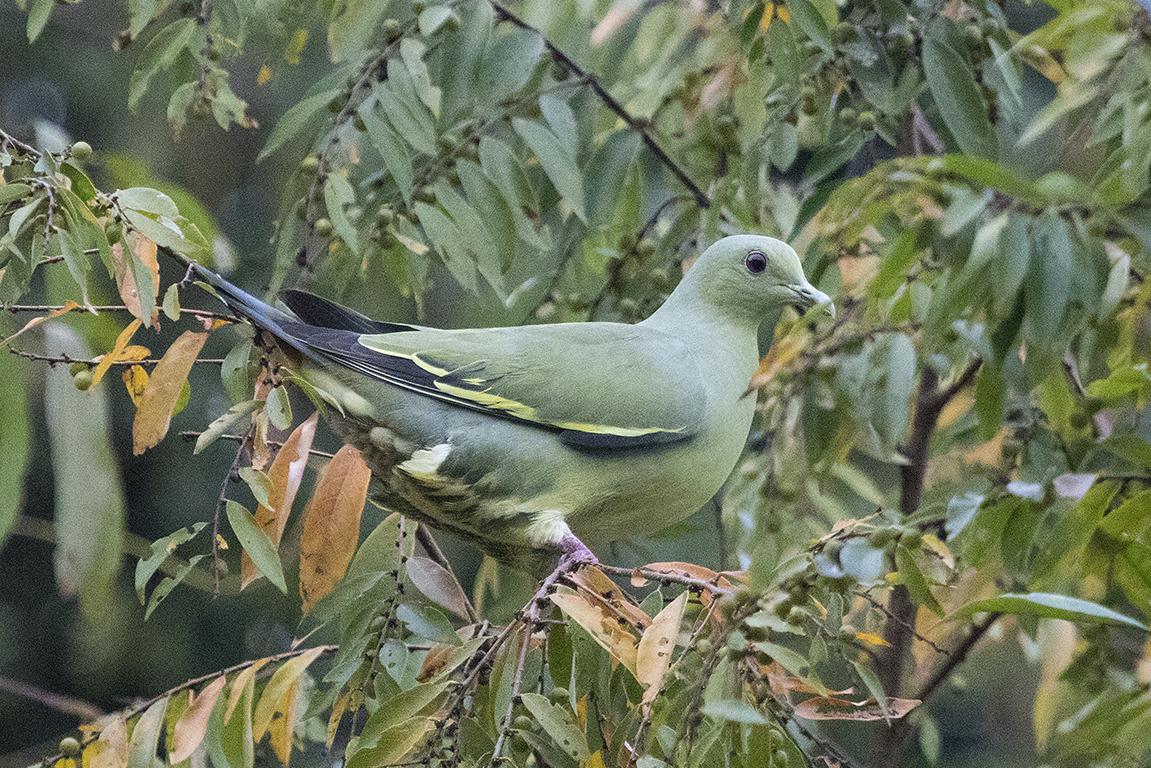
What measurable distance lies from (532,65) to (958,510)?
1296 mm

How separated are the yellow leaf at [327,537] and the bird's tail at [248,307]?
286mm

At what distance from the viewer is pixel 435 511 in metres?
2.78

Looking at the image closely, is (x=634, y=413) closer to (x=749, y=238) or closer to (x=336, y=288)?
(x=749, y=238)

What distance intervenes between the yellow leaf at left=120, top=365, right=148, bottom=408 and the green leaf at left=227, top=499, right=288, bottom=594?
1.02ft

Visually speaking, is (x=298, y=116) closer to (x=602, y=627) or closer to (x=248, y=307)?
(x=248, y=307)

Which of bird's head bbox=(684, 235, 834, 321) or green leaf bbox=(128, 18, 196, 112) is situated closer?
green leaf bbox=(128, 18, 196, 112)

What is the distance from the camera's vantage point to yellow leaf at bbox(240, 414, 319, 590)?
2316 mm

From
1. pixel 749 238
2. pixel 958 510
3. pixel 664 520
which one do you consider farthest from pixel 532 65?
pixel 958 510

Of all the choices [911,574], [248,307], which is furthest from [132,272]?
[911,574]

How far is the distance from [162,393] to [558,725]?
0.85 meters

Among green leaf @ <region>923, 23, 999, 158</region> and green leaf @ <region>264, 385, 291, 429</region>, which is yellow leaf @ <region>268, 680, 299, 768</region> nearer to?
green leaf @ <region>264, 385, 291, 429</region>

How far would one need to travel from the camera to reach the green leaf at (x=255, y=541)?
2.14m

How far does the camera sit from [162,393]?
2.27 m

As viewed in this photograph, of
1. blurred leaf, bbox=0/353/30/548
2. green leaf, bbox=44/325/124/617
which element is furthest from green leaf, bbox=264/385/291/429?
blurred leaf, bbox=0/353/30/548
